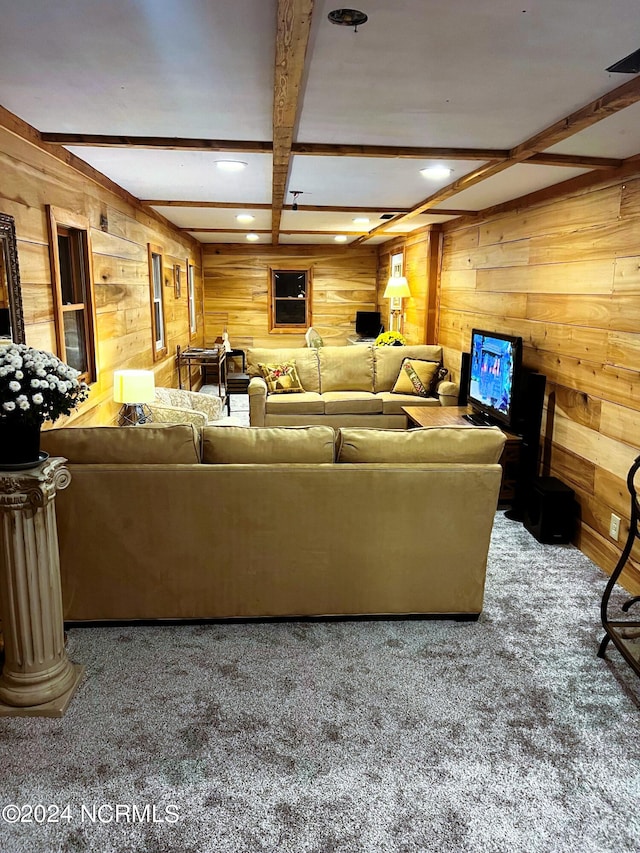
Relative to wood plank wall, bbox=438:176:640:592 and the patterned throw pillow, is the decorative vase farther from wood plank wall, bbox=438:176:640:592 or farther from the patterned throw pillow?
the patterned throw pillow

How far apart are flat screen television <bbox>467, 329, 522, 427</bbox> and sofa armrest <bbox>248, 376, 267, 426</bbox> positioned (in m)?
2.00

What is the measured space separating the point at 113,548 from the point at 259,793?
4.09 ft

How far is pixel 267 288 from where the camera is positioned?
1038cm

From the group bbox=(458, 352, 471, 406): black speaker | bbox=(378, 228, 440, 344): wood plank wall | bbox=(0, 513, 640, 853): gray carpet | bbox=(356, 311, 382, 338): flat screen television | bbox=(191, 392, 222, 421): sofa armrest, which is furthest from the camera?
bbox=(356, 311, 382, 338): flat screen television

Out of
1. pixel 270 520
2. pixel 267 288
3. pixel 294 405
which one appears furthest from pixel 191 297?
pixel 270 520

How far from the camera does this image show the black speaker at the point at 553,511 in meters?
3.78

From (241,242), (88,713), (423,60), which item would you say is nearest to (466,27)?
(423,60)

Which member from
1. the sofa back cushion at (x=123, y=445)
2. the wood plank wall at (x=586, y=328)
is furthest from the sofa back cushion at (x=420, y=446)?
the wood plank wall at (x=586, y=328)

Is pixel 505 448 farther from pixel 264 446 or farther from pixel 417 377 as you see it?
pixel 417 377

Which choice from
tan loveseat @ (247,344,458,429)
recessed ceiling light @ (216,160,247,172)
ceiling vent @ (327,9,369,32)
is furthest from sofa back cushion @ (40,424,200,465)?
tan loveseat @ (247,344,458,429)

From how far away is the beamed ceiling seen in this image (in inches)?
66.4

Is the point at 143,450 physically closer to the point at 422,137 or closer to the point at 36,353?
the point at 36,353

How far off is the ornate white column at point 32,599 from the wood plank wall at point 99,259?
1.09 metres

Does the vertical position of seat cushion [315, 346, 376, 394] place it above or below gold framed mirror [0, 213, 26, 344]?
below
